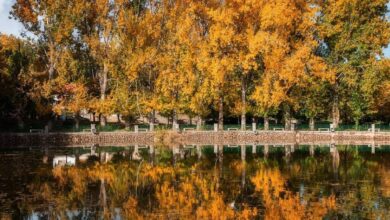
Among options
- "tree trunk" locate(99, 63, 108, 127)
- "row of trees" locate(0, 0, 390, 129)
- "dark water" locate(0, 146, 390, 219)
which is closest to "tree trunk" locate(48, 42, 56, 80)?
"row of trees" locate(0, 0, 390, 129)

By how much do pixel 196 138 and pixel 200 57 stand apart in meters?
8.76

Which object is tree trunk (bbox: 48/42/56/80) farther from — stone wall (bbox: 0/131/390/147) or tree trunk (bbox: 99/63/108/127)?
stone wall (bbox: 0/131/390/147)

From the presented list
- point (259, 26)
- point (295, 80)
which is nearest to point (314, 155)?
point (295, 80)

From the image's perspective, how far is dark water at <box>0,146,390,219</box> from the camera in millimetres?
18234

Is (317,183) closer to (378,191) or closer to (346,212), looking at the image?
(378,191)

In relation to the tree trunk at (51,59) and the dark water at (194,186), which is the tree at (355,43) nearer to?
the dark water at (194,186)

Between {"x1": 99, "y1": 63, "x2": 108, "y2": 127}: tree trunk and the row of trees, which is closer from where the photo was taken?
the row of trees

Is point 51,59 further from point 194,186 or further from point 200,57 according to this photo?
point 194,186

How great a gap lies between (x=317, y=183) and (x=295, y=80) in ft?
103

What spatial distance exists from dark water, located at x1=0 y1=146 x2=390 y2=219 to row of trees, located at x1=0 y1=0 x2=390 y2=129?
59.7ft

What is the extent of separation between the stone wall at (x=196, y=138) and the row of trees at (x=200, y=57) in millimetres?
2898

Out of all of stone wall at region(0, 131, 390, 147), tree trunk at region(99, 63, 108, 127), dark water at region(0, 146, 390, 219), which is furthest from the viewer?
tree trunk at region(99, 63, 108, 127)

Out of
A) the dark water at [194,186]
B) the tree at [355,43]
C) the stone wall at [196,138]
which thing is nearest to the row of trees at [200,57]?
the tree at [355,43]

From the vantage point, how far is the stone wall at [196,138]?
49.9 metres
